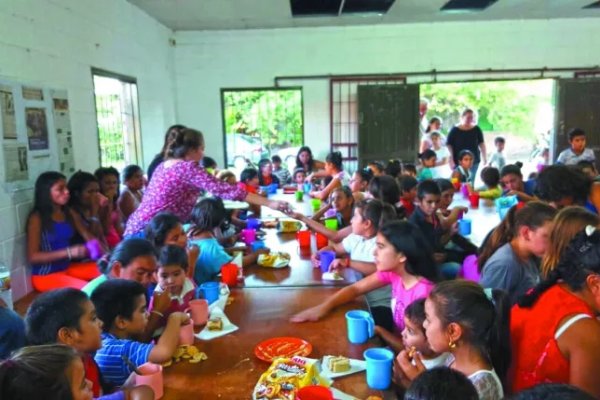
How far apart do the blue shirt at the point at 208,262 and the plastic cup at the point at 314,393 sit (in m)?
1.52

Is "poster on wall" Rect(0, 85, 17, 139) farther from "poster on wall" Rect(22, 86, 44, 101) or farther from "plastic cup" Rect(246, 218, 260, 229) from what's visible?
"plastic cup" Rect(246, 218, 260, 229)

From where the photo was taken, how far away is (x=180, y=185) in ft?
11.2

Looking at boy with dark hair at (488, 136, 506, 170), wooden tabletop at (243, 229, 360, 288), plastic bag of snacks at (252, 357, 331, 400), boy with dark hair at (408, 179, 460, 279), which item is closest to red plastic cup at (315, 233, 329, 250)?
wooden tabletop at (243, 229, 360, 288)

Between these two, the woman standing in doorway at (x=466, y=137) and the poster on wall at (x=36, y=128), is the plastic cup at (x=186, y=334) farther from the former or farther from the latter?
the woman standing in doorway at (x=466, y=137)

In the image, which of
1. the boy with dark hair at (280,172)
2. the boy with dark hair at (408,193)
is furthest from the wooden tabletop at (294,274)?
the boy with dark hair at (280,172)

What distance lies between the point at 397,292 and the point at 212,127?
6.44 m

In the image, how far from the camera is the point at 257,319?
7.22 ft

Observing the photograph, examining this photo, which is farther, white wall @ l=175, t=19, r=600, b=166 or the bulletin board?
white wall @ l=175, t=19, r=600, b=166

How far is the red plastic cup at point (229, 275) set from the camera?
2.71 meters

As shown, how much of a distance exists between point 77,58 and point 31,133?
1.14 m

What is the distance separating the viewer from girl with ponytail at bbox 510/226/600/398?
1473mm

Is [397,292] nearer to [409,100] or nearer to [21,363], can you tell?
[21,363]

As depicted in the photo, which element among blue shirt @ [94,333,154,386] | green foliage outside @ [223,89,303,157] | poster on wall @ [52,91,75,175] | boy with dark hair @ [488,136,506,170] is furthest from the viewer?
boy with dark hair @ [488,136,506,170]

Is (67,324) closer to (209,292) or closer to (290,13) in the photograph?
(209,292)
